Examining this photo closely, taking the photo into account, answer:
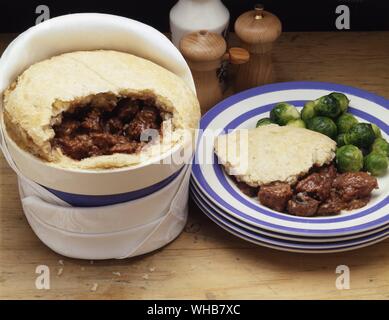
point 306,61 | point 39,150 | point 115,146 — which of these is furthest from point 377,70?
→ point 39,150

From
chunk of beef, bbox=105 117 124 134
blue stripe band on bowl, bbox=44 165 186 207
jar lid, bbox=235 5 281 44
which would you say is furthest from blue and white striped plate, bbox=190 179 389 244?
jar lid, bbox=235 5 281 44

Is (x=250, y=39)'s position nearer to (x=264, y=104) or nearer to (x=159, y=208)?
(x=264, y=104)

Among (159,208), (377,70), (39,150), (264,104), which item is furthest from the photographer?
(377,70)

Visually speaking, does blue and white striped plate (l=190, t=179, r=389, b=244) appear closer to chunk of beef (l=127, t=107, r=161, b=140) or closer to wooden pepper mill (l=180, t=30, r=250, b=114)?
chunk of beef (l=127, t=107, r=161, b=140)

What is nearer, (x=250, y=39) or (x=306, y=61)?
(x=250, y=39)

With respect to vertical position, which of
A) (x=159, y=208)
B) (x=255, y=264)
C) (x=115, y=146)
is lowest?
(x=255, y=264)

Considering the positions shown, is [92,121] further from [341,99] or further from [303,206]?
[341,99]
